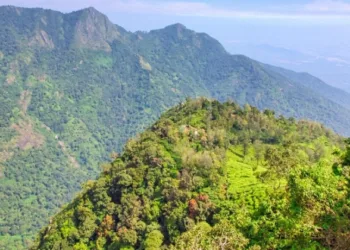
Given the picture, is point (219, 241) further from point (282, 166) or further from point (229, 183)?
point (229, 183)

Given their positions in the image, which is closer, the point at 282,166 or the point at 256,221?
the point at 256,221

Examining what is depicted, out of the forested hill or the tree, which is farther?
the tree

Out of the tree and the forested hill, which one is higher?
the forested hill

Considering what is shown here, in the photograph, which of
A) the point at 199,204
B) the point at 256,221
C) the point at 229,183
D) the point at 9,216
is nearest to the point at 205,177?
the point at 229,183

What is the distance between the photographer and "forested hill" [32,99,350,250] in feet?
77.3

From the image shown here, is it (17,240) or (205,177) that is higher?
(205,177)

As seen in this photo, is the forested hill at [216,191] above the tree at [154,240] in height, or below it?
above

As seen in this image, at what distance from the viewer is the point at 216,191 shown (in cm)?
5925

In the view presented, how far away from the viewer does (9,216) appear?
573 ft

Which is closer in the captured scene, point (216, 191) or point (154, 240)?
point (154, 240)

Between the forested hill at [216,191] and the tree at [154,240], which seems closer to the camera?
the forested hill at [216,191]

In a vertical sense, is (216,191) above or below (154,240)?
above

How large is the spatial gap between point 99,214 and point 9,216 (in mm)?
124652

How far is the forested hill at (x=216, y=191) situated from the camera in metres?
23.5
